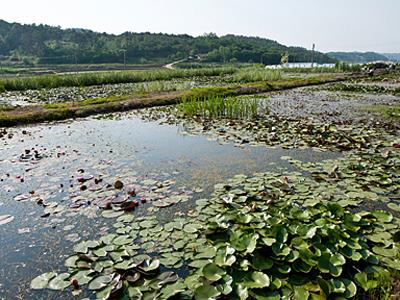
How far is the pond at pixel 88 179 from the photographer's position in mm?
2748

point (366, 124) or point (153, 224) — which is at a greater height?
point (366, 124)

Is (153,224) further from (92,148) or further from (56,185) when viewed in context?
(92,148)

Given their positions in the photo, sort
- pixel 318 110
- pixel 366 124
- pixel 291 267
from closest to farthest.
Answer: pixel 291 267, pixel 366 124, pixel 318 110

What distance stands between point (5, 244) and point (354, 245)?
2921 mm

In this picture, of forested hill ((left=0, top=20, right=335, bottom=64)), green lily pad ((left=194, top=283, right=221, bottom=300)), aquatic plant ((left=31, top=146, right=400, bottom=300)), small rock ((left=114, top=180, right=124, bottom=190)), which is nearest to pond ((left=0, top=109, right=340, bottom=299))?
small rock ((left=114, top=180, right=124, bottom=190))

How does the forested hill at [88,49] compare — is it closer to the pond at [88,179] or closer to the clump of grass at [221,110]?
the clump of grass at [221,110]

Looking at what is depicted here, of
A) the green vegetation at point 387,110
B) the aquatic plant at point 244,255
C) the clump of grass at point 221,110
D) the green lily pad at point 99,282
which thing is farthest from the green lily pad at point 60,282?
the green vegetation at point 387,110

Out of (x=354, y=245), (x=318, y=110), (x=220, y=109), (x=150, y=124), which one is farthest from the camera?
(x=318, y=110)

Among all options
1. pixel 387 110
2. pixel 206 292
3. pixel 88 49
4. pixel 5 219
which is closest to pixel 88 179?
pixel 5 219

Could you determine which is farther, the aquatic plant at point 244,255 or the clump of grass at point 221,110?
the clump of grass at point 221,110

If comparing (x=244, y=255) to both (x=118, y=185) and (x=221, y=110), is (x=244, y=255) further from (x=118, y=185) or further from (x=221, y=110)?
(x=221, y=110)

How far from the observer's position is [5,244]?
2809 millimetres

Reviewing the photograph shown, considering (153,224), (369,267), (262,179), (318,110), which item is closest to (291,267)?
(369,267)

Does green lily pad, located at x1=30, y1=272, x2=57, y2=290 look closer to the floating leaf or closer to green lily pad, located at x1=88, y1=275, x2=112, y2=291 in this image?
A: green lily pad, located at x1=88, y1=275, x2=112, y2=291
